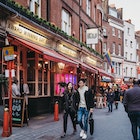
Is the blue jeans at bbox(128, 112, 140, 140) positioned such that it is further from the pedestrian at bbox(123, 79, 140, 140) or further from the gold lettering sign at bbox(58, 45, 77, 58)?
the gold lettering sign at bbox(58, 45, 77, 58)

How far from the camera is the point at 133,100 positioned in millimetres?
7996

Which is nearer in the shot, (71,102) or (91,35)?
(71,102)

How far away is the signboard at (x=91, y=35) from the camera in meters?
26.5

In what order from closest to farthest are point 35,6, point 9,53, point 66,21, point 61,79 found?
point 9,53 < point 35,6 < point 61,79 < point 66,21

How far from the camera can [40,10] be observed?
18062 mm

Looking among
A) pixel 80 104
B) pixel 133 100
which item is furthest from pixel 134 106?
pixel 80 104

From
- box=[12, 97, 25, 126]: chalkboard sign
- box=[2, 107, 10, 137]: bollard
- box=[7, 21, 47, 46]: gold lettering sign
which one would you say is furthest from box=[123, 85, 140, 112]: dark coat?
box=[7, 21, 47, 46]: gold lettering sign

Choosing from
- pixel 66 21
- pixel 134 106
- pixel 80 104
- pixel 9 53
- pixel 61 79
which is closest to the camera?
pixel 134 106

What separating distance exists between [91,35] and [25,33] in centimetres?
1312

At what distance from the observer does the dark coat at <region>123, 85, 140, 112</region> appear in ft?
26.0

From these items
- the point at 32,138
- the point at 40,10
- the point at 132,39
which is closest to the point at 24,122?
the point at 32,138

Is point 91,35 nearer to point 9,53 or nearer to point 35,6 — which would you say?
point 35,6

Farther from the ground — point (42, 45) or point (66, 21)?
point (66, 21)

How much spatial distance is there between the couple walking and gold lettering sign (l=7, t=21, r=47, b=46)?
4.63 meters
